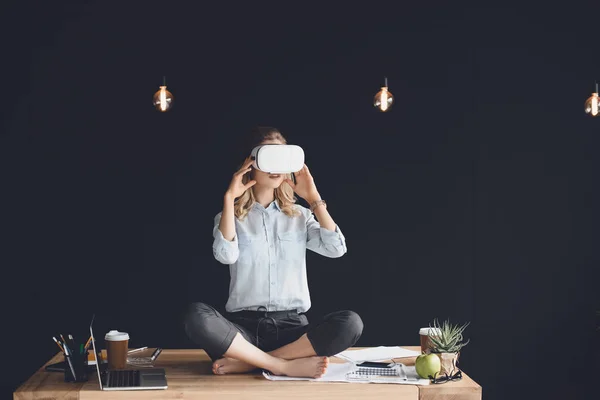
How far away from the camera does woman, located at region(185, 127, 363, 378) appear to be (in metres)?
3.23

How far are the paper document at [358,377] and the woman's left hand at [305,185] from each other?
785mm

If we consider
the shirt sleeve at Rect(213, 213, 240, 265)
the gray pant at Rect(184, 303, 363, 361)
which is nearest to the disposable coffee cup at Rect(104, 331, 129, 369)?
Result: the gray pant at Rect(184, 303, 363, 361)

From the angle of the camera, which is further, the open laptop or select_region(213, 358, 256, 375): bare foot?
select_region(213, 358, 256, 375): bare foot

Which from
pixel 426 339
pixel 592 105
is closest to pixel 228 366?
pixel 426 339

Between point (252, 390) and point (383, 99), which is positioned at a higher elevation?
point (383, 99)

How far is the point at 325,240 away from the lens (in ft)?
11.5

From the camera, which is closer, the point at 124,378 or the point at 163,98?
the point at 124,378

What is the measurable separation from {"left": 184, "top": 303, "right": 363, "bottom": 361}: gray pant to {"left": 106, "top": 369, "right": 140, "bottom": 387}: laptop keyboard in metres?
0.28

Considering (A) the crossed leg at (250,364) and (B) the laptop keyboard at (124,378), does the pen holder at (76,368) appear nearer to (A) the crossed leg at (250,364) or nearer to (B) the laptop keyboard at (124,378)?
(B) the laptop keyboard at (124,378)

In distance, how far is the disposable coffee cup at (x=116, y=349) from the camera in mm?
3307

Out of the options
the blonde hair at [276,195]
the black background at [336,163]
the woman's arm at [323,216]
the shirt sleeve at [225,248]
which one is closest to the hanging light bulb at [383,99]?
the black background at [336,163]

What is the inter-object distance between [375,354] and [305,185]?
871mm

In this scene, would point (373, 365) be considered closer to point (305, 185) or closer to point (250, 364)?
point (250, 364)

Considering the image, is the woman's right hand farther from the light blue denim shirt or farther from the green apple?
the green apple
